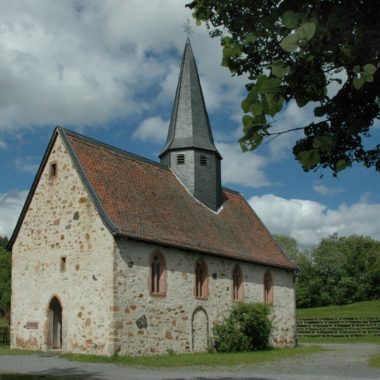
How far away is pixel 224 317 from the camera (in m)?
24.5

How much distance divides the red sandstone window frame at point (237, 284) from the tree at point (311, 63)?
20.6 meters

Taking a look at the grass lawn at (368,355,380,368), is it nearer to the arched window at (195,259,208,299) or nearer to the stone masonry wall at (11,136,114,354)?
the arched window at (195,259,208,299)

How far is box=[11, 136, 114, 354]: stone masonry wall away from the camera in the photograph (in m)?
19.6

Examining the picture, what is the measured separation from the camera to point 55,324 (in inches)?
853

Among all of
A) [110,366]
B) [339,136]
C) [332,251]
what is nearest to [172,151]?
[110,366]

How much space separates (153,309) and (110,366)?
13.7 ft

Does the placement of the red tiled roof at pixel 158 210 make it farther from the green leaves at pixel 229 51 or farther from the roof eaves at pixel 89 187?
the green leaves at pixel 229 51

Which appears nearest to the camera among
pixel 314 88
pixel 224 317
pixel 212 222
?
pixel 314 88

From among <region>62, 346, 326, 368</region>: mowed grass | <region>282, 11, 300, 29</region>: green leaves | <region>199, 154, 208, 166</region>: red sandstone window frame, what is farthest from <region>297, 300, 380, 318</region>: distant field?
<region>282, 11, 300, 29</region>: green leaves

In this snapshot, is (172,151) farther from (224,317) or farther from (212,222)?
(224,317)

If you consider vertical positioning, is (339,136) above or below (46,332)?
above

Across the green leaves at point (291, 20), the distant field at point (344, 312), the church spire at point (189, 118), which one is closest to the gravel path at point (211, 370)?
the green leaves at point (291, 20)

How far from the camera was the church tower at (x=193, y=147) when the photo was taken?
90.5 ft

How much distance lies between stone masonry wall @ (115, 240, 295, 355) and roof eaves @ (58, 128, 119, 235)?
747 mm
